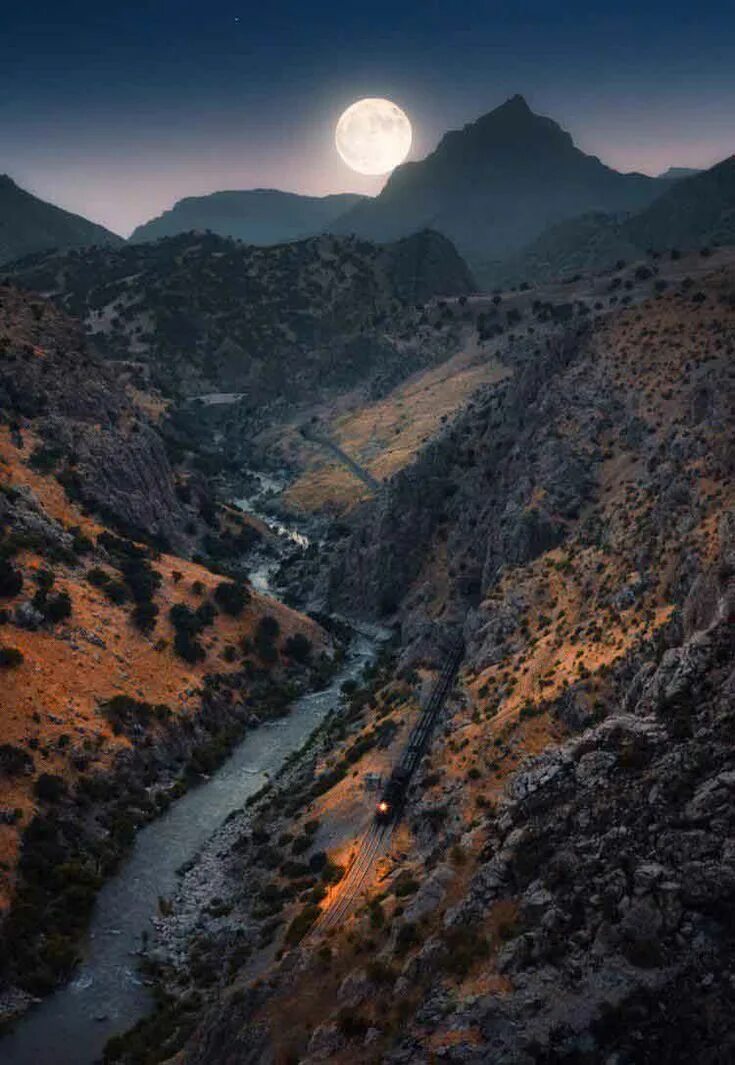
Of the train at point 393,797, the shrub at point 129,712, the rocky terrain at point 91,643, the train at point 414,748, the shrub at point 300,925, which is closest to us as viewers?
the shrub at point 300,925

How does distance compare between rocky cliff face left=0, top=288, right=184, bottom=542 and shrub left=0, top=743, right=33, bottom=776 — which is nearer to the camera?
shrub left=0, top=743, right=33, bottom=776

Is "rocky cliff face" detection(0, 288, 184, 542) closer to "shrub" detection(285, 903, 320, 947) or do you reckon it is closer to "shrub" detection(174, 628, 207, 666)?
"shrub" detection(174, 628, 207, 666)

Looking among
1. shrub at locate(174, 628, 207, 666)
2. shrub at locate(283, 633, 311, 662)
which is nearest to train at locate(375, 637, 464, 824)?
shrub at locate(283, 633, 311, 662)

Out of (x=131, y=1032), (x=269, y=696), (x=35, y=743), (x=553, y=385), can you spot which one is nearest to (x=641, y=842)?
(x=131, y=1032)

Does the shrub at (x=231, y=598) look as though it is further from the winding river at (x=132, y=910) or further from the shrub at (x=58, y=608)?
the shrub at (x=58, y=608)

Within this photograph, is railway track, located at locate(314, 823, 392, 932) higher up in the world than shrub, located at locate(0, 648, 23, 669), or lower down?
lower down

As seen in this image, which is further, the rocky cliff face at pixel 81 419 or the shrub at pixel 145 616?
the rocky cliff face at pixel 81 419

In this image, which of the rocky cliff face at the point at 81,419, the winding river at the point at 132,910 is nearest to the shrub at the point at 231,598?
the winding river at the point at 132,910
